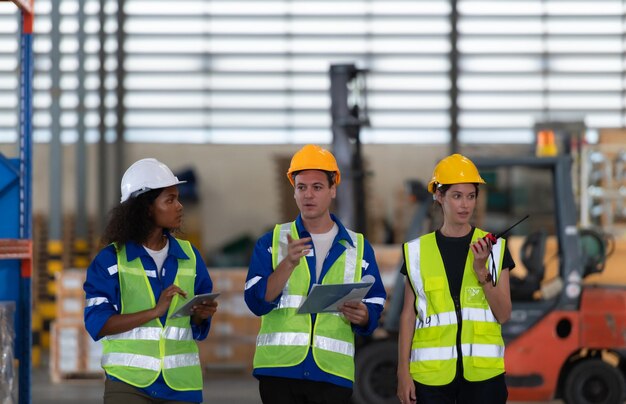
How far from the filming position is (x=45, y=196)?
64.2 feet

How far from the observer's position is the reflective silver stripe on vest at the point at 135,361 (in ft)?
12.9

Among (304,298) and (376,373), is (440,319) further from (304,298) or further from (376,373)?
(376,373)

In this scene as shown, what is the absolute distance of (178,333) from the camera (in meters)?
4.00

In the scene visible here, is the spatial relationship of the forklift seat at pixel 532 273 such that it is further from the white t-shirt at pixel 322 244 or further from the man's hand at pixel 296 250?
the man's hand at pixel 296 250

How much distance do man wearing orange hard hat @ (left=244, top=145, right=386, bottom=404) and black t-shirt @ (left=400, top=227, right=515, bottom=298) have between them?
26 centimetres

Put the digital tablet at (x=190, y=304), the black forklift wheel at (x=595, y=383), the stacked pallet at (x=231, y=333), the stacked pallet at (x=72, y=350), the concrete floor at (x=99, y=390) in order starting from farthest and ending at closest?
the stacked pallet at (x=231, y=333) < the stacked pallet at (x=72, y=350) < the concrete floor at (x=99, y=390) < the black forklift wheel at (x=595, y=383) < the digital tablet at (x=190, y=304)

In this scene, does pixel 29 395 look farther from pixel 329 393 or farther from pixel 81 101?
pixel 81 101

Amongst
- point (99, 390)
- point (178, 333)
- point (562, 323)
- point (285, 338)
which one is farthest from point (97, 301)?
point (99, 390)

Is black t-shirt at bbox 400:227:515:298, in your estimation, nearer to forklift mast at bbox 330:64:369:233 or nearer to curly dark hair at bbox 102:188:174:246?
curly dark hair at bbox 102:188:174:246

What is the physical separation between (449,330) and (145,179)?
3.98 feet

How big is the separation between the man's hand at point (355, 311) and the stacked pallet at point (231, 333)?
904 centimetres

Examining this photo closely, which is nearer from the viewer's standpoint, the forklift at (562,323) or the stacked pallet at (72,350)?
the forklift at (562,323)

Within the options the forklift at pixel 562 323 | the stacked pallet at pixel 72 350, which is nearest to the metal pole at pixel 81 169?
the stacked pallet at pixel 72 350

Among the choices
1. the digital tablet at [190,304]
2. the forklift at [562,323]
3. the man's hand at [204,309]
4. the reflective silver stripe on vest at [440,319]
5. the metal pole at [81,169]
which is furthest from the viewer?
the metal pole at [81,169]
